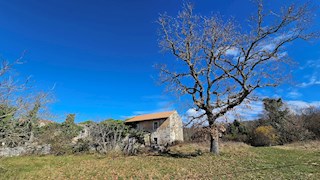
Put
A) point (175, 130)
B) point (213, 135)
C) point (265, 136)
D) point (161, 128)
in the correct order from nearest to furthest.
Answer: point (213, 135)
point (265, 136)
point (161, 128)
point (175, 130)

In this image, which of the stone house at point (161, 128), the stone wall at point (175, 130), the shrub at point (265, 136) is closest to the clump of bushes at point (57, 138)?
the stone house at point (161, 128)

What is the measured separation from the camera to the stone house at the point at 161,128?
113ft

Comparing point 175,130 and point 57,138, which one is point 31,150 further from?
point 175,130

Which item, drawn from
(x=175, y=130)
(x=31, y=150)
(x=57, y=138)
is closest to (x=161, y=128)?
(x=175, y=130)

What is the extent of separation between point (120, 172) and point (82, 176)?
1.48 m

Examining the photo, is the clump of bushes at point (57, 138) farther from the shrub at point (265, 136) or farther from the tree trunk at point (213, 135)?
the shrub at point (265, 136)

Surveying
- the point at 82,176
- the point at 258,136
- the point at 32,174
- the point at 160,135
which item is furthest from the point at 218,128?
the point at 160,135

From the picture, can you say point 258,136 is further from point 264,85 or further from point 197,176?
point 197,176

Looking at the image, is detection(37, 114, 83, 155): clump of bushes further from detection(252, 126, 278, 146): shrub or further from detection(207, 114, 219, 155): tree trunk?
detection(252, 126, 278, 146): shrub

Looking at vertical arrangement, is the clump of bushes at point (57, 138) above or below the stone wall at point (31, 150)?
above

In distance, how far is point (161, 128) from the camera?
35.2 m

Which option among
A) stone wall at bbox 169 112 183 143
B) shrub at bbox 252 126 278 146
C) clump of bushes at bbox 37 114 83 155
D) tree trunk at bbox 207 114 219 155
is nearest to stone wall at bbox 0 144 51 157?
clump of bushes at bbox 37 114 83 155

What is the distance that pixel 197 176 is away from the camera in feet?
26.1

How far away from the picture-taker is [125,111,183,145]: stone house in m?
34.3
